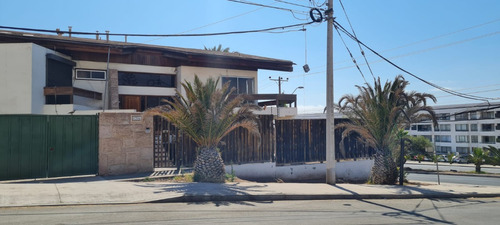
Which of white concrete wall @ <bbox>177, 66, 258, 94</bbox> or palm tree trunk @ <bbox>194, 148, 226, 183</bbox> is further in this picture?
white concrete wall @ <bbox>177, 66, 258, 94</bbox>

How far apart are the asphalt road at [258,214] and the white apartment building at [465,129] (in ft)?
163

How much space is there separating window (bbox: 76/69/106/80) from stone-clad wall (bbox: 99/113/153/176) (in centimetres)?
733

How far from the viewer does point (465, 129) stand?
62.6 m

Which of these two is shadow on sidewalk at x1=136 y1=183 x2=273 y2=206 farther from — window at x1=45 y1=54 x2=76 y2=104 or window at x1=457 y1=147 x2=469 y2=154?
window at x1=457 y1=147 x2=469 y2=154

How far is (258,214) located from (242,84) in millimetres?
14289

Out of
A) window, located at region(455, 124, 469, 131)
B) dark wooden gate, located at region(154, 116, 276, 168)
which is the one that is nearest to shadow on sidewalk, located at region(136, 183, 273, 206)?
dark wooden gate, located at region(154, 116, 276, 168)

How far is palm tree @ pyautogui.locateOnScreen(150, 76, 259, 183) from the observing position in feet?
38.5

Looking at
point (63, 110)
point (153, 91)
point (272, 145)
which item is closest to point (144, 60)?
point (153, 91)

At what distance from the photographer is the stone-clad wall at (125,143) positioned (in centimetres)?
1152

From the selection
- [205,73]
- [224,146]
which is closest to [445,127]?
[205,73]

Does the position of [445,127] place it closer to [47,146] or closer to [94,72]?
[94,72]

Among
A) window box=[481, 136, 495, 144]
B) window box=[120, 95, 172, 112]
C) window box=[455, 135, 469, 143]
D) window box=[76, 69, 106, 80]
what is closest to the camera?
window box=[76, 69, 106, 80]

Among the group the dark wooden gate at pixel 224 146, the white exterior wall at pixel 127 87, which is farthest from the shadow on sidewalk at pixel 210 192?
the white exterior wall at pixel 127 87

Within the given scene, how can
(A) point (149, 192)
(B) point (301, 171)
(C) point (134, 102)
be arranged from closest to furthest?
(A) point (149, 192) → (B) point (301, 171) → (C) point (134, 102)
